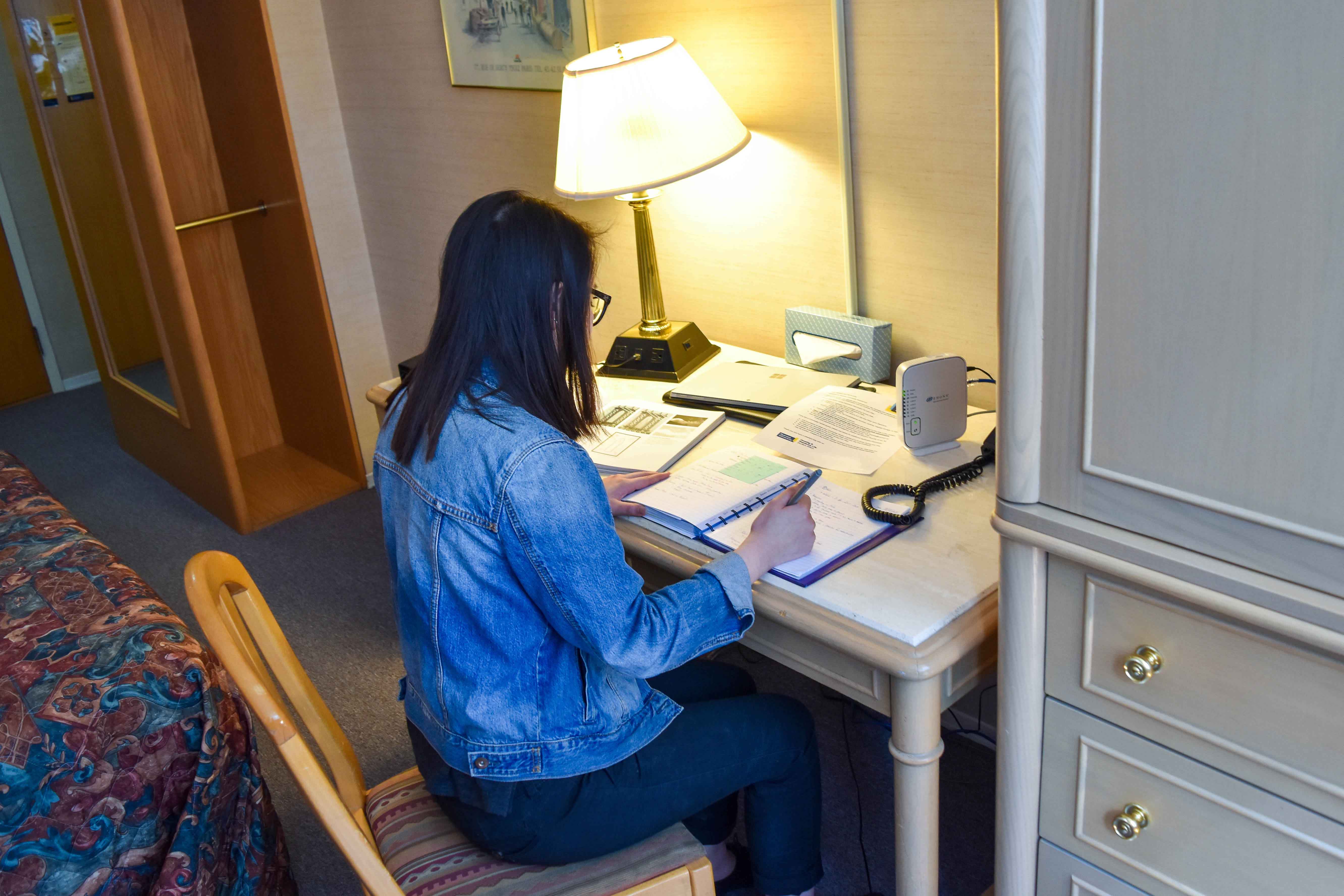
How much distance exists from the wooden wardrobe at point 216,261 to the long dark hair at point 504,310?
2138mm

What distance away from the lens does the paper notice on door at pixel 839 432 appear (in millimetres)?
1613

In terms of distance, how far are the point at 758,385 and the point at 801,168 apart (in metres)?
0.42

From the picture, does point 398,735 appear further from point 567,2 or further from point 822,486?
point 567,2

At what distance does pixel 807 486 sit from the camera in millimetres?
1500

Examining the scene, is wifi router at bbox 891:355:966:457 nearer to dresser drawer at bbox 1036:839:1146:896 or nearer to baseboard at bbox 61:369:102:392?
dresser drawer at bbox 1036:839:1146:896

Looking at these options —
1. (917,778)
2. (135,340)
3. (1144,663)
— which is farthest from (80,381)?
(1144,663)

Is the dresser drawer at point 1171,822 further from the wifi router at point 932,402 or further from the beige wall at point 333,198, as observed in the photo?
the beige wall at point 333,198

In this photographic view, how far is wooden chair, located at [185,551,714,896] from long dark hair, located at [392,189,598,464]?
0.93 ft

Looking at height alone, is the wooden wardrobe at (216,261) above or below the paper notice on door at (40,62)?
below

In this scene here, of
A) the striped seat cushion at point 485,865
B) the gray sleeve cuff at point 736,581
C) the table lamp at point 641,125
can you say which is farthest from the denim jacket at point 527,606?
the table lamp at point 641,125

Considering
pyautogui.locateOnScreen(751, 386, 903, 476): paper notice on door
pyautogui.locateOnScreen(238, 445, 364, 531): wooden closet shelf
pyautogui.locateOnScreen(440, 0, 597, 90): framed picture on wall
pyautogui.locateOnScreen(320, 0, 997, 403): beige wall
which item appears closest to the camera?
pyautogui.locateOnScreen(751, 386, 903, 476): paper notice on door

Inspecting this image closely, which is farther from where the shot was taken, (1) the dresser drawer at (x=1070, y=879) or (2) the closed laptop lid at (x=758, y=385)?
(2) the closed laptop lid at (x=758, y=385)

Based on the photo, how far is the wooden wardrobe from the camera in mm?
3074

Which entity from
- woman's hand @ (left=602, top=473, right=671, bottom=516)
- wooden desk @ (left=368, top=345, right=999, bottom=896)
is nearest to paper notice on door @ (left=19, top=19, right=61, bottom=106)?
woman's hand @ (left=602, top=473, right=671, bottom=516)
